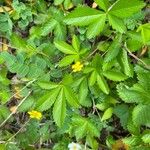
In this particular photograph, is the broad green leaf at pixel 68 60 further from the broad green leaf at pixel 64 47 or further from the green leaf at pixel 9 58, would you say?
the green leaf at pixel 9 58

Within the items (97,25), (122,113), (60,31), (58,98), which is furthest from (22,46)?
(122,113)

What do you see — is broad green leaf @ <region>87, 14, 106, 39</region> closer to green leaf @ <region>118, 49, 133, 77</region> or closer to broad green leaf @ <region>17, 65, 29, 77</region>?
green leaf @ <region>118, 49, 133, 77</region>

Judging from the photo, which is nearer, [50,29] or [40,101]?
[40,101]

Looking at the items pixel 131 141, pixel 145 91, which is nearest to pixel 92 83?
pixel 145 91

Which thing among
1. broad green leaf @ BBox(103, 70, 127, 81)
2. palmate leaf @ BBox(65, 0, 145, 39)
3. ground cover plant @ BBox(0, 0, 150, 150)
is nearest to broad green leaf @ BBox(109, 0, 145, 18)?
palmate leaf @ BBox(65, 0, 145, 39)

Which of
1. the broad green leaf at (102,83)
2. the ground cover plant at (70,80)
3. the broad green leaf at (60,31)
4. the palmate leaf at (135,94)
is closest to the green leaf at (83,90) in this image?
the ground cover plant at (70,80)

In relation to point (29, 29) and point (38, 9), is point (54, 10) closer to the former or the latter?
point (38, 9)
